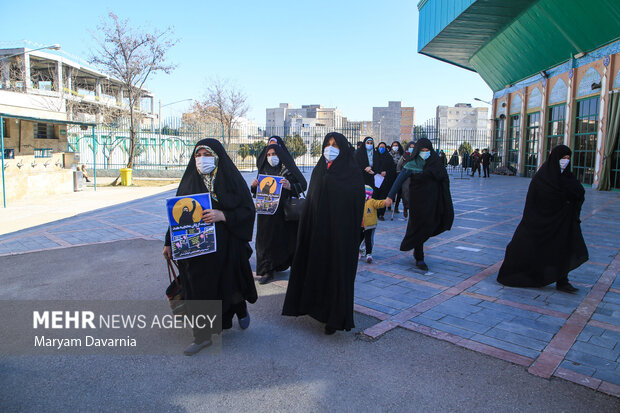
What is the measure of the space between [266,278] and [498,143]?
27985 mm

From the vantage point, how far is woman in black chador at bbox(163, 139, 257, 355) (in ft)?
11.8

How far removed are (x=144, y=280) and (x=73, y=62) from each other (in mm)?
54382

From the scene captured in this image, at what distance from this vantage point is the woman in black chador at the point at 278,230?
565 centimetres

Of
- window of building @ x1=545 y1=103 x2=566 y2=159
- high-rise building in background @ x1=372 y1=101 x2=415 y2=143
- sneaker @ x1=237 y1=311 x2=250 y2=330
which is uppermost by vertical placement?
high-rise building in background @ x1=372 y1=101 x2=415 y2=143

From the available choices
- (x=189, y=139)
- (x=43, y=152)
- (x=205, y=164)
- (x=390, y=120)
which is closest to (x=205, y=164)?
(x=205, y=164)

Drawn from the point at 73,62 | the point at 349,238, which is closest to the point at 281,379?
the point at 349,238

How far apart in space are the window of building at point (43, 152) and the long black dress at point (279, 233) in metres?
12.4

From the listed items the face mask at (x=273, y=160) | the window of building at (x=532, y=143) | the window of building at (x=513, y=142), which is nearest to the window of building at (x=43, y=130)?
the face mask at (x=273, y=160)

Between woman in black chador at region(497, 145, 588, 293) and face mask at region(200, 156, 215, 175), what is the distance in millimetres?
3850

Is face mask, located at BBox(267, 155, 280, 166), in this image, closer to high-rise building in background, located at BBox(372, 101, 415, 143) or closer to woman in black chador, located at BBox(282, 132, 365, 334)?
woman in black chador, located at BBox(282, 132, 365, 334)

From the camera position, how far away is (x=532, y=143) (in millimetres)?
25000

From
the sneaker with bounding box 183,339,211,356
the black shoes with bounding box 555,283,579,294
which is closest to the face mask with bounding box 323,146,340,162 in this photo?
the sneaker with bounding box 183,339,211,356

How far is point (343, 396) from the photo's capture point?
9.98 ft

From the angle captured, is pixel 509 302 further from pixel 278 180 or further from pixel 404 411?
pixel 278 180
